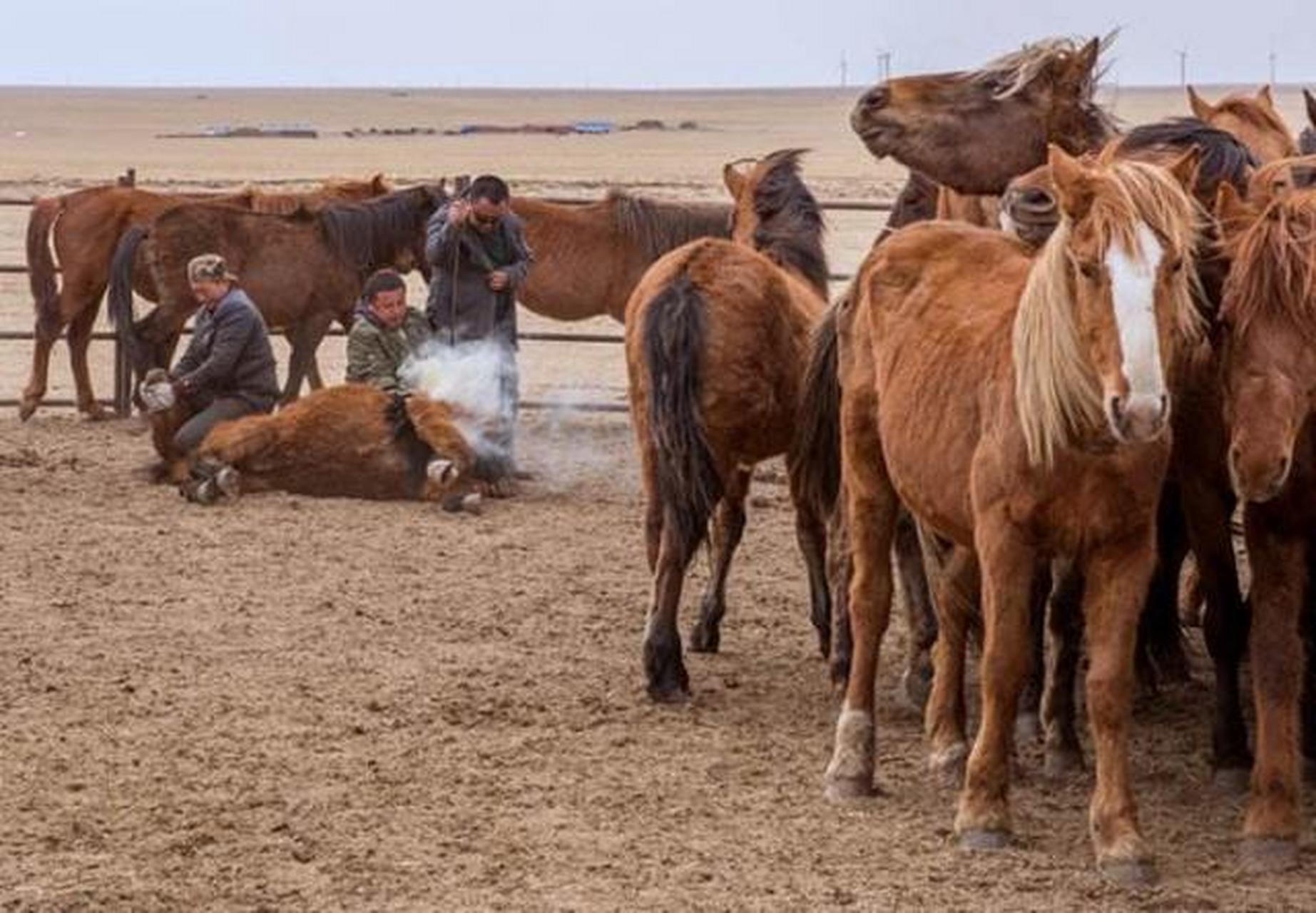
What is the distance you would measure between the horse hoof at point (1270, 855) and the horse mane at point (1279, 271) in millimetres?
→ 1174

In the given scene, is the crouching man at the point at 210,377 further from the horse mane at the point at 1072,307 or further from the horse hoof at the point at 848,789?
the horse mane at the point at 1072,307

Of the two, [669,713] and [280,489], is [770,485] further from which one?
[669,713]

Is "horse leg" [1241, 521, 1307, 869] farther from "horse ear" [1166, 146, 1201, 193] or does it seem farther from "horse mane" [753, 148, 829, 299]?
"horse mane" [753, 148, 829, 299]

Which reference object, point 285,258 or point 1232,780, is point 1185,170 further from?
point 285,258

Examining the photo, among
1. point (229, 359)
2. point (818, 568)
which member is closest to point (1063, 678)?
point (818, 568)

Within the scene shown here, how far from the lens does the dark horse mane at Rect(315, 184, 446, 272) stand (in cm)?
1426

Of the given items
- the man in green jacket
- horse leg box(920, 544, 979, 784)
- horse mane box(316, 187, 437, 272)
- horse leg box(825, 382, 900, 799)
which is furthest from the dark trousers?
horse leg box(920, 544, 979, 784)

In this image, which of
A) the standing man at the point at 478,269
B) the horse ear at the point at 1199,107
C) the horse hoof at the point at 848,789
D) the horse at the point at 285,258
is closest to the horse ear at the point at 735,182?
the standing man at the point at 478,269

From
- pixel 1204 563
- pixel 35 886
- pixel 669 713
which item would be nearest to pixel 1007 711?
pixel 1204 563

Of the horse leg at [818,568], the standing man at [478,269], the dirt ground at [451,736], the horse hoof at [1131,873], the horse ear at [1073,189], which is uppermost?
the horse ear at [1073,189]

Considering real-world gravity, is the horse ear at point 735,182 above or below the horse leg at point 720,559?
above

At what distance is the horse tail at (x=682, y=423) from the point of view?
7.53 meters

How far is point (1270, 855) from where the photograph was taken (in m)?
5.71

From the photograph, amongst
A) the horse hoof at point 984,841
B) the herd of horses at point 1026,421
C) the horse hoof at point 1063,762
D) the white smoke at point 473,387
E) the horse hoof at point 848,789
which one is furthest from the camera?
the white smoke at point 473,387
